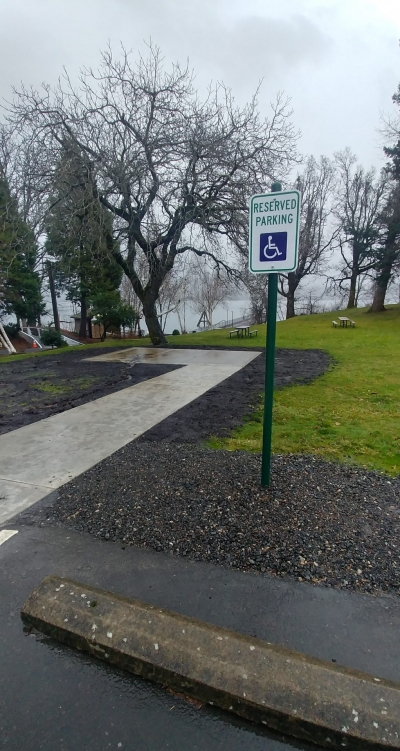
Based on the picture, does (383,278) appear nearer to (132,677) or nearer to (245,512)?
(245,512)

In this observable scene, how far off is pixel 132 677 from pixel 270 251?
262 centimetres

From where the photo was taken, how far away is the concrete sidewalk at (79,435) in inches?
137

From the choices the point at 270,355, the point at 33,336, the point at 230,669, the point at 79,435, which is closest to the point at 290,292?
the point at 33,336

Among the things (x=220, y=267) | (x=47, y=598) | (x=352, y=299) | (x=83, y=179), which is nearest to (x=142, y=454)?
(x=47, y=598)

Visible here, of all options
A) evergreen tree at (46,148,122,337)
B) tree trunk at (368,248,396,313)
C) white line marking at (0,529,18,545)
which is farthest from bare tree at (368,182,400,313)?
white line marking at (0,529,18,545)

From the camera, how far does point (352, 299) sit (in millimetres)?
32812

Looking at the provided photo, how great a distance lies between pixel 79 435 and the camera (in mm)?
4730

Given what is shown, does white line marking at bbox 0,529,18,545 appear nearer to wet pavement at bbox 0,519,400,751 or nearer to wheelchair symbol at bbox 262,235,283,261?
wet pavement at bbox 0,519,400,751

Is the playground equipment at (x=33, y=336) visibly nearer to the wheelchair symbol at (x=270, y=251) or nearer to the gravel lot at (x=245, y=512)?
the gravel lot at (x=245, y=512)

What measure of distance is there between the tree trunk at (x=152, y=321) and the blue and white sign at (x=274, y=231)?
41.0ft

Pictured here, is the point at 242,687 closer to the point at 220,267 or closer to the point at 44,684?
the point at 44,684

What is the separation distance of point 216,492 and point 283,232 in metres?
2.12

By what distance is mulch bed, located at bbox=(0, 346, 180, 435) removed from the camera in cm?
592

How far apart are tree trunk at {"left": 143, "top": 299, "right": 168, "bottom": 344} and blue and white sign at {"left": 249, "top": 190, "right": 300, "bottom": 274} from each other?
12.5 m
